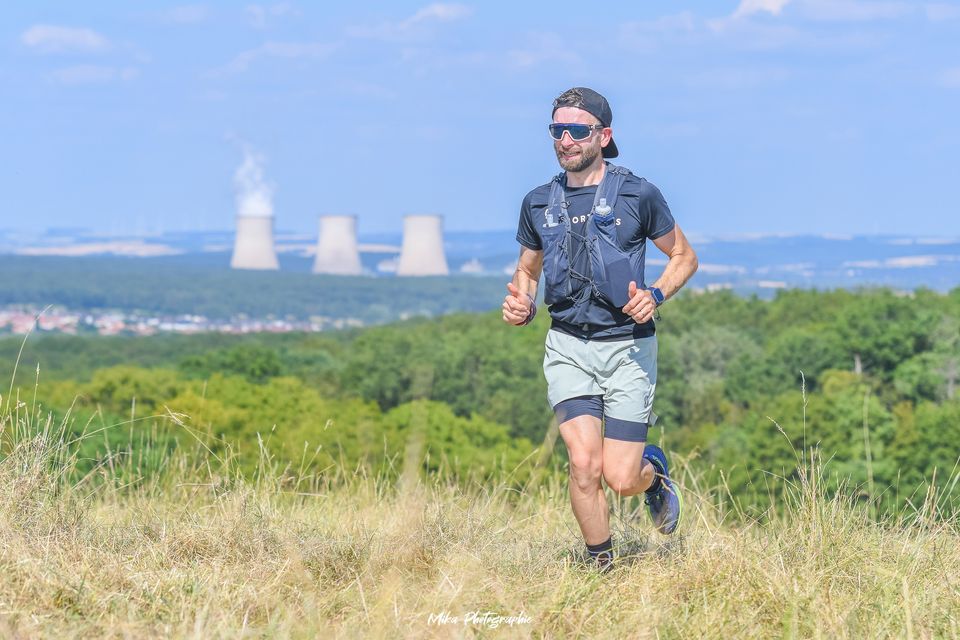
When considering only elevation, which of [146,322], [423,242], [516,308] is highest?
[516,308]

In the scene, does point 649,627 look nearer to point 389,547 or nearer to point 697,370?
point 389,547

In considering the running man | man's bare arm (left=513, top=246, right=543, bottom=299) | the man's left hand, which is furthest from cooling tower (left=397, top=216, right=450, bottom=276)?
the man's left hand

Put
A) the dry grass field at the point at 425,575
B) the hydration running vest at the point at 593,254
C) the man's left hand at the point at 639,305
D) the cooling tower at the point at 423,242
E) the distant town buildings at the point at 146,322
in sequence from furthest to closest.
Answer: the distant town buildings at the point at 146,322
the cooling tower at the point at 423,242
the hydration running vest at the point at 593,254
the man's left hand at the point at 639,305
the dry grass field at the point at 425,575

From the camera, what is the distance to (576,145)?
4.61 m

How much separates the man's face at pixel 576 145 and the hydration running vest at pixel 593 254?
0.30 ft

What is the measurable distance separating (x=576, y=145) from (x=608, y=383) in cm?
81

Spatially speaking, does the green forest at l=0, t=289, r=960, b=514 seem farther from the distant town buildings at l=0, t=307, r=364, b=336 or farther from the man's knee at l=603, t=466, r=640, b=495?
the distant town buildings at l=0, t=307, r=364, b=336

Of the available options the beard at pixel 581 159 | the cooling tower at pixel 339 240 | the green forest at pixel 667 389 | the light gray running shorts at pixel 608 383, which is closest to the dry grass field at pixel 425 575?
the light gray running shorts at pixel 608 383

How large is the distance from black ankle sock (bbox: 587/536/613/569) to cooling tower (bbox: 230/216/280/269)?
85907mm

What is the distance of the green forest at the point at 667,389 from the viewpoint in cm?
3481

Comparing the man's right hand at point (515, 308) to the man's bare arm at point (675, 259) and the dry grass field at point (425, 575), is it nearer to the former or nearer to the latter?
the man's bare arm at point (675, 259)

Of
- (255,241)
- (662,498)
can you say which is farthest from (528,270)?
(255,241)

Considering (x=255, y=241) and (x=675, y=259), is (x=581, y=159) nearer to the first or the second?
(x=675, y=259)

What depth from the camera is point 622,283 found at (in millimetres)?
4566
